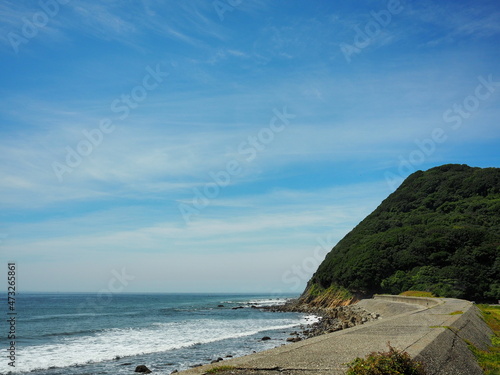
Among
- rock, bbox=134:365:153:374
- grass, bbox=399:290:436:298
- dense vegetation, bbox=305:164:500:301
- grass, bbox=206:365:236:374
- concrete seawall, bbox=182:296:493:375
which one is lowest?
rock, bbox=134:365:153:374

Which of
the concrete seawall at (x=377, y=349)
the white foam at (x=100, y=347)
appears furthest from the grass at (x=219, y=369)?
the white foam at (x=100, y=347)

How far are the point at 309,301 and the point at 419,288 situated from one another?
33478 mm

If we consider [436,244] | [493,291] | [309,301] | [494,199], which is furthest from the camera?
[309,301]

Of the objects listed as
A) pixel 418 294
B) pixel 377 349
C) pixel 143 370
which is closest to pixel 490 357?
pixel 377 349

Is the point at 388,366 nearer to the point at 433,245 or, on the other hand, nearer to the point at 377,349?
the point at 377,349

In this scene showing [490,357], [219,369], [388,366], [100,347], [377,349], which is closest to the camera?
[388,366]

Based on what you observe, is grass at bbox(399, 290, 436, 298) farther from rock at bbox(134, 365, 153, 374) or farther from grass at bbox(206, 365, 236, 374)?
grass at bbox(206, 365, 236, 374)

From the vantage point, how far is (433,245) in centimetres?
5331

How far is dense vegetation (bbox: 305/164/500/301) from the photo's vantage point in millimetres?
45344

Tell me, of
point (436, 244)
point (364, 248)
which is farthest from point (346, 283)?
point (436, 244)

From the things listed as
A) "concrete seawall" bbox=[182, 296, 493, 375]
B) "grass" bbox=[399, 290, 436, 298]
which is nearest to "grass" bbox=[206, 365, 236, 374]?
"concrete seawall" bbox=[182, 296, 493, 375]

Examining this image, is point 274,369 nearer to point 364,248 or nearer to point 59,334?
point 59,334

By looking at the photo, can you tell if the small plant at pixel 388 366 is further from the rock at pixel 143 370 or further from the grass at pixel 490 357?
the rock at pixel 143 370

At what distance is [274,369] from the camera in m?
9.80
